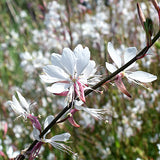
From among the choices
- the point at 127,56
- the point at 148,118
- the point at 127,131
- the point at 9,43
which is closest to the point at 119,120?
the point at 127,131

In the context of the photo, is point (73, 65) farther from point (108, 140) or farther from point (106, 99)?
point (106, 99)

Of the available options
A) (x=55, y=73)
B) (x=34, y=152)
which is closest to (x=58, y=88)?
(x=55, y=73)

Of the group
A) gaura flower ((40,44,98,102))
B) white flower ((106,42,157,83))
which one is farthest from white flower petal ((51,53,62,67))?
white flower ((106,42,157,83))

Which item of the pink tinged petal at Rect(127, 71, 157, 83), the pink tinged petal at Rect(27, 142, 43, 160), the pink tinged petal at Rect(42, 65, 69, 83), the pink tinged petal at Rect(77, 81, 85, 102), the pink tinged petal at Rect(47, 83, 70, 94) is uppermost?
the pink tinged petal at Rect(42, 65, 69, 83)

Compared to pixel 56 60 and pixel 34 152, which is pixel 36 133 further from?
pixel 56 60

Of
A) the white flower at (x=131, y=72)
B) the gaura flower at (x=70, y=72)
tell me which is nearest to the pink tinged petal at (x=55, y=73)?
the gaura flower at (x=70, y=72)

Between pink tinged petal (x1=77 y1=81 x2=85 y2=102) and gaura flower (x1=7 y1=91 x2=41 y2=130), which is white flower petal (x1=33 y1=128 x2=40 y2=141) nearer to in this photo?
gaura flower (x1=7 y1=91 x2=41 y2=130)
